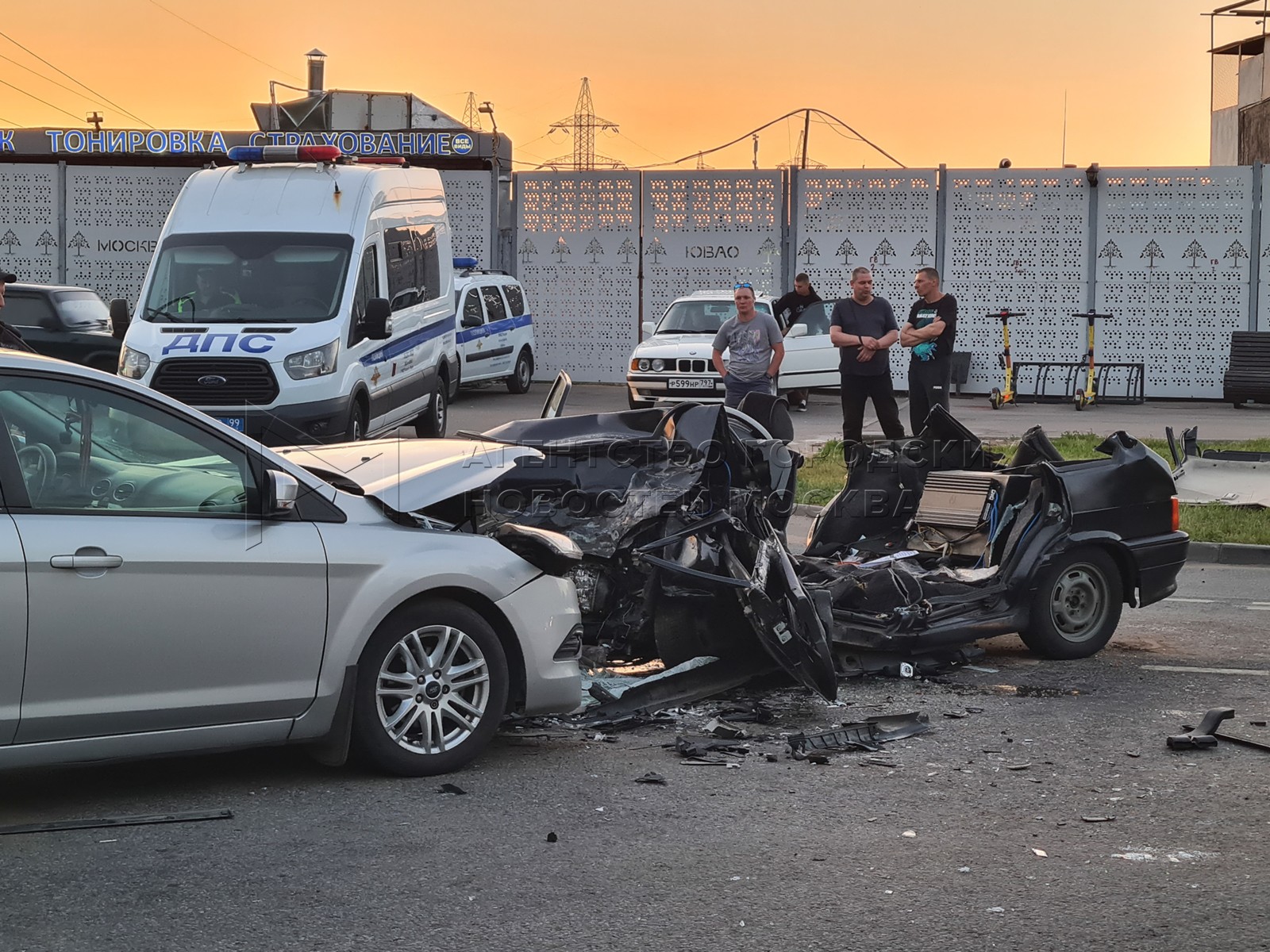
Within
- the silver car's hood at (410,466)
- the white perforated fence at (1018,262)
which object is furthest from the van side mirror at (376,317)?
the white perforated fence at (1018,262)

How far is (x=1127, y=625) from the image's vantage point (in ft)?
29.6

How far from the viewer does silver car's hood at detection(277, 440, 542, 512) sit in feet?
20.3

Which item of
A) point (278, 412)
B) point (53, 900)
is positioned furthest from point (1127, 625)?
point (278, 412)

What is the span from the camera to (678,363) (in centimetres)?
2183

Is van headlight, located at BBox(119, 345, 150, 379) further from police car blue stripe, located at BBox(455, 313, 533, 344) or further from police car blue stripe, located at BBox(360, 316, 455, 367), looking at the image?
police car blue stripe, located at BBox(455, 313, 533, 344)

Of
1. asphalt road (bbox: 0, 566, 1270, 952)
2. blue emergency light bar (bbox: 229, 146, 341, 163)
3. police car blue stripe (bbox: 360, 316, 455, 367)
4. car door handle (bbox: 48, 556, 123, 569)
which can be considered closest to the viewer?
asphalt road (bbox: 0, 566, 1270, 952)

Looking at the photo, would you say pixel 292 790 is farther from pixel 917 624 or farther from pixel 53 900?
pixel 917 624

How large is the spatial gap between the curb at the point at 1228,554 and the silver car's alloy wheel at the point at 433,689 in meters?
6.25

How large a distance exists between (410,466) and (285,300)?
8.71 metres

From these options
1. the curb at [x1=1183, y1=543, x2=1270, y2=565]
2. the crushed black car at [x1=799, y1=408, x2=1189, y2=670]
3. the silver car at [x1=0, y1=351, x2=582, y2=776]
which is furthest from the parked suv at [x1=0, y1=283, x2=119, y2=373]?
the silver car at [x1=0, y1=351, x2=582, y2=776]

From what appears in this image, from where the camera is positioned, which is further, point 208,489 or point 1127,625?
point 1127,625

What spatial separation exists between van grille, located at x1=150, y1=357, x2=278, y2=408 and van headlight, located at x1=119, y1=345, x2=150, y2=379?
186 millimetres

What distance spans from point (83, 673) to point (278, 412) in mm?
9355

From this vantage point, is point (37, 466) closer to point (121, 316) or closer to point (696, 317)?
point (121, 316)
